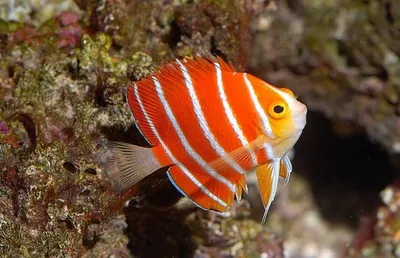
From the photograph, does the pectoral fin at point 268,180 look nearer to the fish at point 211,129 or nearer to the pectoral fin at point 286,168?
the fish at point 211,129

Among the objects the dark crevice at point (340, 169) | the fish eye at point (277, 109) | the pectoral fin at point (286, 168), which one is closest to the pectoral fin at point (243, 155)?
the fish eye at point (277, 109)

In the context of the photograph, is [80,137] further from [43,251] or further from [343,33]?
[343,33]

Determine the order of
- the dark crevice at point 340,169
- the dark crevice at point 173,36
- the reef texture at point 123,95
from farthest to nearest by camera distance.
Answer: the dark crevice at point 340,169, the dark crevice at point 173,36, the reef texture at point 123,95

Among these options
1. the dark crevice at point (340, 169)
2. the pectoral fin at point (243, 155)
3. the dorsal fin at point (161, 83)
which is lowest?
the dark crevice at point (340, 169)

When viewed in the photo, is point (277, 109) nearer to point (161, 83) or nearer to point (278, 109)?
point (278, 109)

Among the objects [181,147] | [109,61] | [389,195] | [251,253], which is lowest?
[389,195]

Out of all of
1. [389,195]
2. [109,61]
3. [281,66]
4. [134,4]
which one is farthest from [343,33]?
[109,61]

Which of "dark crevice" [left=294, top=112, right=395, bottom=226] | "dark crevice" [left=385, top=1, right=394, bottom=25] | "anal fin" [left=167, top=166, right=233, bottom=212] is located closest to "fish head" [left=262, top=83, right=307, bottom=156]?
"anal fin" [left=167, top=166, right=233, bottom=212]
